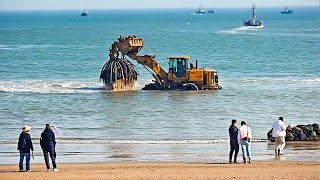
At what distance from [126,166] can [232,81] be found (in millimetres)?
30960

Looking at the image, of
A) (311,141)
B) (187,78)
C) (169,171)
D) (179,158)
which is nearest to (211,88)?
(187,78)

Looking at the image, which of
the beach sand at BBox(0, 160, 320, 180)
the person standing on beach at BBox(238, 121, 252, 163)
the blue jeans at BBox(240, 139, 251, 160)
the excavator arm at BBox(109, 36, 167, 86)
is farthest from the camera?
the excavator arm at BBox(109, 36, 167, 86)

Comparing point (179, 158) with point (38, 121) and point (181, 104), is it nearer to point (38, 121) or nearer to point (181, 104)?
point (38, 121)

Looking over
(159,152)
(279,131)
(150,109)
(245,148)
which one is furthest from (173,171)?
(150,109)

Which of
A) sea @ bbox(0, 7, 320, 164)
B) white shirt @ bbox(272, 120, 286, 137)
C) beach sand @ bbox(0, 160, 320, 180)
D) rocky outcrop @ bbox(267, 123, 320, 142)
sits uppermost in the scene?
white shirt @ bbox(272, 120, 286, 137)

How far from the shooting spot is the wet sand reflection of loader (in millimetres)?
45500

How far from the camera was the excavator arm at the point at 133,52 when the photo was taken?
45.9 m

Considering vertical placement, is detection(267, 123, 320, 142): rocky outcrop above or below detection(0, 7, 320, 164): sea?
above

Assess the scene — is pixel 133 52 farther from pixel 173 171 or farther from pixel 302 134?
pixel 173 171

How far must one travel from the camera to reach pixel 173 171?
21703mm

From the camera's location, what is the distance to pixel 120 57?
47.8 meters

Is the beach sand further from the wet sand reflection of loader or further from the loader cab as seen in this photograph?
the wet sand reflection of loader

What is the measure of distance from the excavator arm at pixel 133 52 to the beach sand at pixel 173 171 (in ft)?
73.1

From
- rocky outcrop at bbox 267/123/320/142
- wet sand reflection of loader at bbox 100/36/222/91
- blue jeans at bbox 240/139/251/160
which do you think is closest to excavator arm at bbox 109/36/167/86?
wet sand reflection of loader at bbox 100/36/222/91
